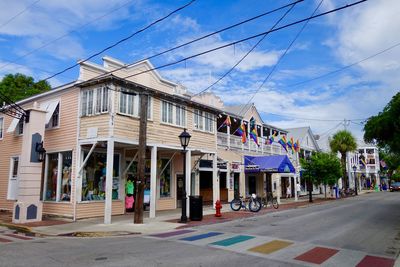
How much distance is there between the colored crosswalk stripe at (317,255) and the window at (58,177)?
1221 cm

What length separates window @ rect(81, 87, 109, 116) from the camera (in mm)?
16906

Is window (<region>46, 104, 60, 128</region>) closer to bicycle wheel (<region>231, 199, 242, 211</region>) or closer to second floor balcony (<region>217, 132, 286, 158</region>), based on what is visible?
bicycle wheel (<region>231, 199, 242, 211</region>)

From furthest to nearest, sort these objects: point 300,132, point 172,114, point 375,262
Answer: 1. point 300,132
2. point 172,114
3. point 375,262

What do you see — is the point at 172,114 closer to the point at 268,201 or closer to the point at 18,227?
the point at 268,201

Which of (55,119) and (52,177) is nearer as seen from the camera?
(52,177)

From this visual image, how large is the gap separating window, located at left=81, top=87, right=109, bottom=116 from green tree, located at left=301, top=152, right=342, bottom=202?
21.7 metres

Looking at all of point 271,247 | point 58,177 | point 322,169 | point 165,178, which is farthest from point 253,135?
point 271,247

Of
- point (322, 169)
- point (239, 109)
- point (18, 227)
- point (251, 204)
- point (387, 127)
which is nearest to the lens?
point (18, 227)

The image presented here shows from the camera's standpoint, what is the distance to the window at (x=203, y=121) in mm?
22652

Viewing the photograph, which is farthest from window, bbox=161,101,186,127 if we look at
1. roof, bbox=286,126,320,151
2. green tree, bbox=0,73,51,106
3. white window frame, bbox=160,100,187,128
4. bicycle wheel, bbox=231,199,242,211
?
roof, bbox=286,126,320,151

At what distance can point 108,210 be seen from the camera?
601 inches

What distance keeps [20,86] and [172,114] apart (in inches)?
847

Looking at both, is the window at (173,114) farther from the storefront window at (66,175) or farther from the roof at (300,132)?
the roof at (300,132)

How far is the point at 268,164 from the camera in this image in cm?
2828
